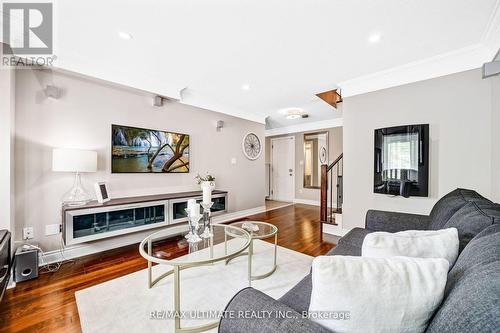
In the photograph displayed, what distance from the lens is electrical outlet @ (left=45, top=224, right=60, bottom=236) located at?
2.38 meters

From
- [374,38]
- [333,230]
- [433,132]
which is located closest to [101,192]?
[333,230]

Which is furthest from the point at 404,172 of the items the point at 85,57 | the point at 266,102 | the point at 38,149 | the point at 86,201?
the point at 38,149

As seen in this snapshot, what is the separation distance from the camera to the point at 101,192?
8.48 ft

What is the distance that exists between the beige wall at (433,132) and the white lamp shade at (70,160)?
338 centimetres

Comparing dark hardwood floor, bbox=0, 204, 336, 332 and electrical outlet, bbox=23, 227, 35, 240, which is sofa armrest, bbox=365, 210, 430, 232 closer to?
dark hardwood floor, bbox=0, 204, 336, 332

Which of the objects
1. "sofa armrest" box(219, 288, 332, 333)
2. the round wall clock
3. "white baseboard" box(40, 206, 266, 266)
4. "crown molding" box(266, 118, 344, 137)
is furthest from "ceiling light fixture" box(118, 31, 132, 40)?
"crown molding" box(266, 118, 344, 137)

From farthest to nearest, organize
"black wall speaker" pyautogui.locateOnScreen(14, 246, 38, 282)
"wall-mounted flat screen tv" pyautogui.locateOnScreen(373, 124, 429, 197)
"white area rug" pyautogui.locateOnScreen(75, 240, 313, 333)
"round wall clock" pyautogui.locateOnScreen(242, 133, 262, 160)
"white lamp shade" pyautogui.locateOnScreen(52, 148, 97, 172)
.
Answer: "round wall clock" pyautogui.locateOnScreen(242, 133, 262, 160) < "wall-mounted flat screen tv" pyautogui.locateOnScreen(373, 124, 429, 197) < "white lamp shade" pyautogui.locateOnScreen(52, 148, 97, 172) < "black wall speaker" pyautogui.locateOnScreen(14, 246, 38, 282) < "white area rug" pyautogui.locateOnScreen(75, 240, 313, 333)

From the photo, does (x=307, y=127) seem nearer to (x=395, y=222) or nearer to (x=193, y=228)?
(x=395, y=222)

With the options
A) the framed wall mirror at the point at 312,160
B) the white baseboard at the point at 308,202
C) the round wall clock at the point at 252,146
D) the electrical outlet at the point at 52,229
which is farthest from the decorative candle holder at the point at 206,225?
the framed wall mirror at the point at 312,160

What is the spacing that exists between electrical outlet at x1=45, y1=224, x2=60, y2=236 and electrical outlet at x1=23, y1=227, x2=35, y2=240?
0.11 meters

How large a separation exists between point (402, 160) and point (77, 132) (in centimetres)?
399

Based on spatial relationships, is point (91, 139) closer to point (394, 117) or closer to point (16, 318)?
point (16, 318)

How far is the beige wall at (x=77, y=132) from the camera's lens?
227 cm

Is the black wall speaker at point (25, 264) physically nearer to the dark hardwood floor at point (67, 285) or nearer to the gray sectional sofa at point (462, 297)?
the dark hardwood floor at point (67, 285)
